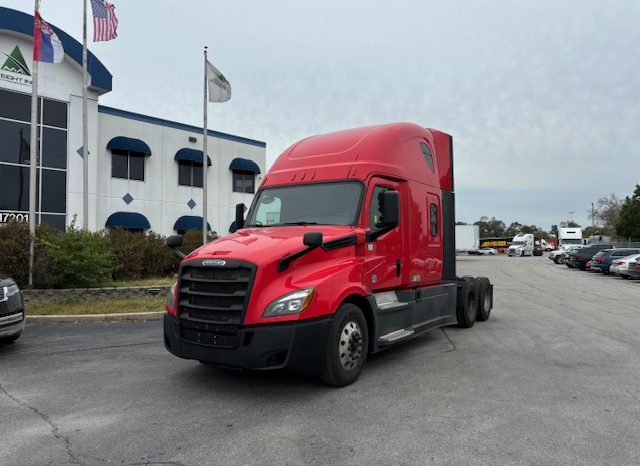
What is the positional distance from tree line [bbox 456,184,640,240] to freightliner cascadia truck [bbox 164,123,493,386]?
1958 inches

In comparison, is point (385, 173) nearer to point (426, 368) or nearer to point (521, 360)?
point (426, 368)

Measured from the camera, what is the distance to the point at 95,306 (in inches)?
447

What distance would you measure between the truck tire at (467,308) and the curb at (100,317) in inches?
254

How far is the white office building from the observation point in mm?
19922

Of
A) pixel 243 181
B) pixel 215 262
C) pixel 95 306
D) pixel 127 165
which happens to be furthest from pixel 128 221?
pixel 215 262

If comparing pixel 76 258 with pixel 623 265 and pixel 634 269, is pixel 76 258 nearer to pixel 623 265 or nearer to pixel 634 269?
pixel 634 269

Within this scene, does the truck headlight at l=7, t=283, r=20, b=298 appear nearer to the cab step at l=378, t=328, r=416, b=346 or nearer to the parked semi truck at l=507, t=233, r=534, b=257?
the cab step at l=378, t=328, r=416, b=346

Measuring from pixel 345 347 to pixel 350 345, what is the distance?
106 millimetres

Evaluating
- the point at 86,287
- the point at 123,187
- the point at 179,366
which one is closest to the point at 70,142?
the point at 123,187

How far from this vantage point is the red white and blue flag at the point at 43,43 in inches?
540

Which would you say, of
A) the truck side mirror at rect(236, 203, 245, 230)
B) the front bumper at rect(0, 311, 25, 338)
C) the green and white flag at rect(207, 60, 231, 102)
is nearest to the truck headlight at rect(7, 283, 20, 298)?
the front bumper at rect(0, 311, 25, 338)

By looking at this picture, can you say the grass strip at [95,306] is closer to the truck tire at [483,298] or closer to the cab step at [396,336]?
the cab step at [396,336]

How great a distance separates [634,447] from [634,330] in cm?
677

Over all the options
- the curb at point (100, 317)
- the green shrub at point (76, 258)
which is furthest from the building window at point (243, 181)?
the curb at point (100, 317)
